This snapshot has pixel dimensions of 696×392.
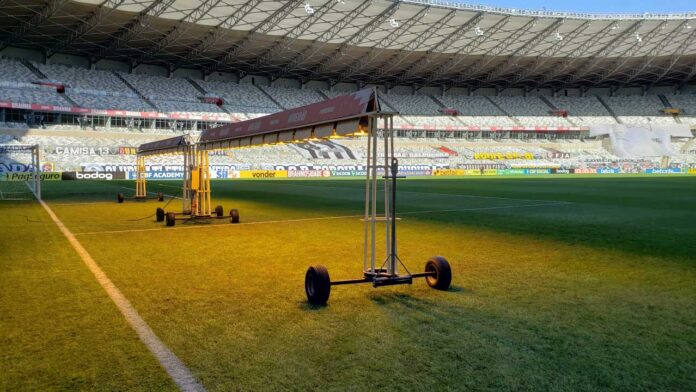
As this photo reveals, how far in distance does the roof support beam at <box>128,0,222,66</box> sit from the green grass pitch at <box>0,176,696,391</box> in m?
44.3

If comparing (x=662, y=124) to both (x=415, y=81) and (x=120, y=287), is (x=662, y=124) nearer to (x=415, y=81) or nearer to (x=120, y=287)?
(x=415, y=81)

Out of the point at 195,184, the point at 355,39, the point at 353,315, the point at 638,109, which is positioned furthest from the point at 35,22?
the point at 638,109

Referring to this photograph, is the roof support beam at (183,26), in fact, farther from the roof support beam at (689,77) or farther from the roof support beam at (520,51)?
the roof support beam at (689,77)

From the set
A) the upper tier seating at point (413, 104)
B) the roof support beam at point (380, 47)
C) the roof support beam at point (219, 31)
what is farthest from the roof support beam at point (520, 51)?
the roof support beam at point (219, 31)

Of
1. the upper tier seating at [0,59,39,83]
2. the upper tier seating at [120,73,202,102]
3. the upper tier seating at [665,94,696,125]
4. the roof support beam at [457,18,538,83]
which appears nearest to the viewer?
the upper tier seating at [0,59,39,83]

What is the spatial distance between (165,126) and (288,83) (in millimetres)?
24843

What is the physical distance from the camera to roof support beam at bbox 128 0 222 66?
5272cm

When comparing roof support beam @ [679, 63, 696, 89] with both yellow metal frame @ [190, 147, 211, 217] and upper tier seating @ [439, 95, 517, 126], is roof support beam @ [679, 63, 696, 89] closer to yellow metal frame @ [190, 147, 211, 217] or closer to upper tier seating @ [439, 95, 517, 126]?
upper tier seating @ [439, 95, 517, 126]

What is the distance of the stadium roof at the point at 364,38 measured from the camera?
55.0 m

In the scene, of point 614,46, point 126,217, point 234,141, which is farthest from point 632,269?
point 614,46

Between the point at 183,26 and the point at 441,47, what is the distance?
113 ft

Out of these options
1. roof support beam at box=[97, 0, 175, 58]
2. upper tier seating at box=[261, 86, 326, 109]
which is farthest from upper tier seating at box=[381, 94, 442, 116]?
roof support beam at box=[97, 0, 175, 58]

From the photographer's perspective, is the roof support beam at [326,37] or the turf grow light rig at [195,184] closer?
the turf grow light rig at [195,184]

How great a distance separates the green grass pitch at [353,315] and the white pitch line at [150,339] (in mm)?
91
